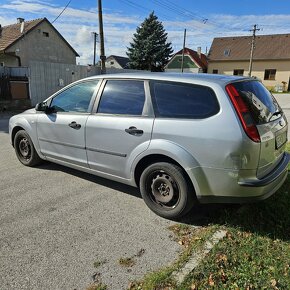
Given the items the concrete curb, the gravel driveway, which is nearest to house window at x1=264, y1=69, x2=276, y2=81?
the gravel driveway

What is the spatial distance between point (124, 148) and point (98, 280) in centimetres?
161

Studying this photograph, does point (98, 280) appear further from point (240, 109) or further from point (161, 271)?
point (240, 109)

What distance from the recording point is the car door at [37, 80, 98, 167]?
4121 millimetres

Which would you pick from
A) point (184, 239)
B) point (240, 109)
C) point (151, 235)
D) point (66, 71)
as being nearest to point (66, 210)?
point (151, 235)

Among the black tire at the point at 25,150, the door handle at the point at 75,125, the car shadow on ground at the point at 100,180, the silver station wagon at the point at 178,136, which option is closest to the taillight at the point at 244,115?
the silver station wagon at the point at 178,136

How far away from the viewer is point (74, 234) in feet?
10.2

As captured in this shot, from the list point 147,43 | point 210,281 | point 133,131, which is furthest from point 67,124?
point 147,43

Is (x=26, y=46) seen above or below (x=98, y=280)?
above

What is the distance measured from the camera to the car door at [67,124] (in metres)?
4.12

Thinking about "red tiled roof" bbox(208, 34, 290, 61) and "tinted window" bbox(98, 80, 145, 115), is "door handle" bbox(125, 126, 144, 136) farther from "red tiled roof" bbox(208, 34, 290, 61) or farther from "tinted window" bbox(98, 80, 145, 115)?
"red tiled roof" bbox(208, 34, 290, 61)

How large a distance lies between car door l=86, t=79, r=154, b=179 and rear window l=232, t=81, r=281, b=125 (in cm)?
104

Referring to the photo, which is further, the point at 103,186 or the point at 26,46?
the point at 26,46

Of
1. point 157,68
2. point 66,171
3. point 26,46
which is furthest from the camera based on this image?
point 157,68

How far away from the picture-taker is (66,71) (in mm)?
16500
